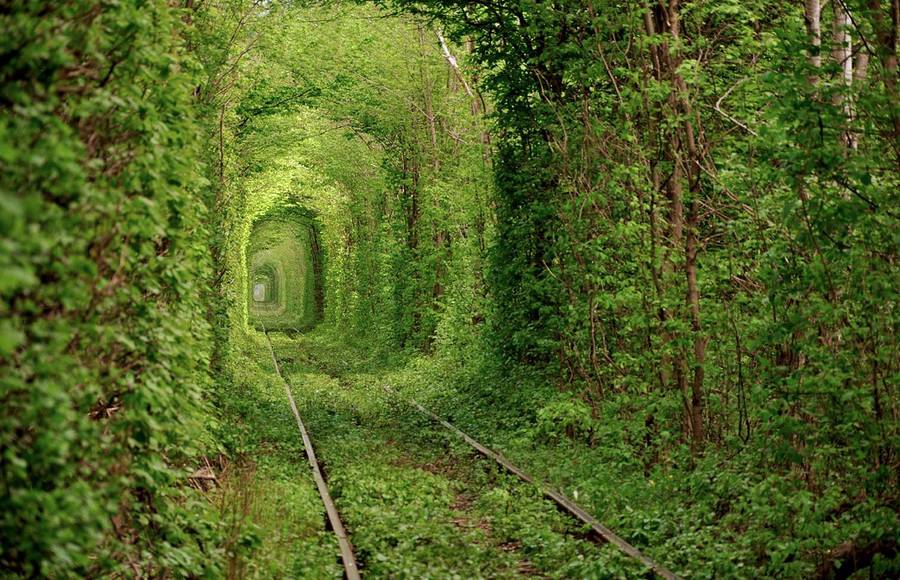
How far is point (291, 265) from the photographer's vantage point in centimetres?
9006

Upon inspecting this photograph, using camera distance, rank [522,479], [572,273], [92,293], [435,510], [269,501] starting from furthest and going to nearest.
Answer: [572,273] → [522,479] → [435,510] → [269,501] → [92,293]

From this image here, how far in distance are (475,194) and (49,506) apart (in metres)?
17.6

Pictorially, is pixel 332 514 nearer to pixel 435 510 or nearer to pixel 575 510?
pixel 435 510

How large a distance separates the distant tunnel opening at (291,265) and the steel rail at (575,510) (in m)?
44.6

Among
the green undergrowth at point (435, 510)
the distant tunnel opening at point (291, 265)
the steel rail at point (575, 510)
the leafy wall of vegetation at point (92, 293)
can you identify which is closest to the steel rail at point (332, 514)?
the green undergrowth at point (435, 510)

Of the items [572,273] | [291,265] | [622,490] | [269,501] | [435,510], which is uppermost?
[291,265]

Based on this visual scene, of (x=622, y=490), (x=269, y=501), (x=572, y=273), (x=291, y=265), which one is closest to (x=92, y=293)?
(x=269, y=501)

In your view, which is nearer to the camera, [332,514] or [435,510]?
[332,514]

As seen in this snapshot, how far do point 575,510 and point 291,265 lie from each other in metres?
82.6

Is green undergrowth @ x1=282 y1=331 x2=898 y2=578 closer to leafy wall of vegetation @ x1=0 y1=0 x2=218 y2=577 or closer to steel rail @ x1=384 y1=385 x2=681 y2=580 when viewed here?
steel rail @ x1=384 y1=385 x2=681 y2=580

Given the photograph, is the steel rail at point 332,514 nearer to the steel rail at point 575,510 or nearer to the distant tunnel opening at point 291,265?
the steel rail at point 575,510

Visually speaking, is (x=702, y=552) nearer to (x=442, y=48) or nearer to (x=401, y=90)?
(x=442, y=48)

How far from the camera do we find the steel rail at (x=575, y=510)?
291 inches

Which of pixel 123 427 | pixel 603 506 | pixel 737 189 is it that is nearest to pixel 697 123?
pixel 737 189
